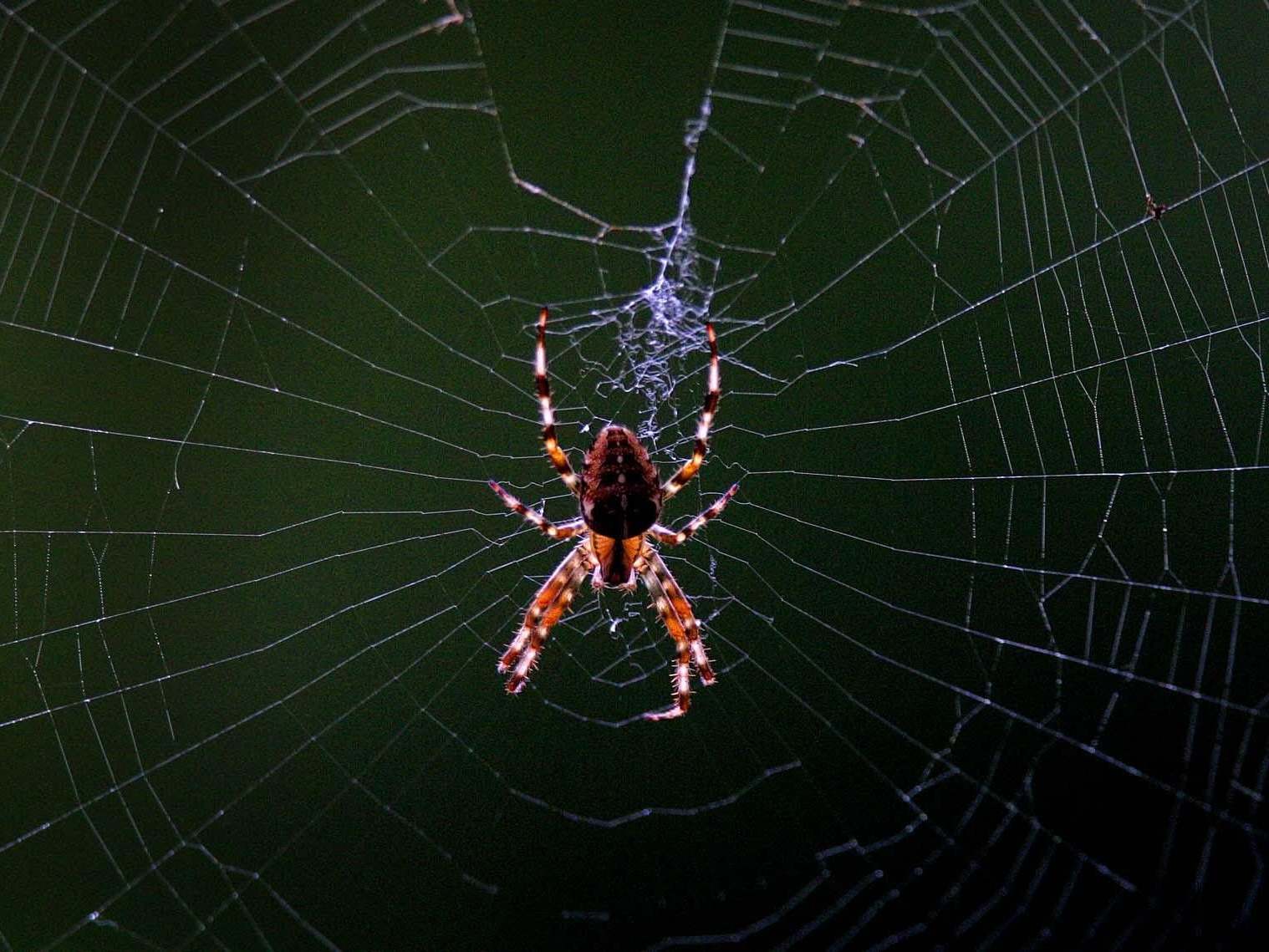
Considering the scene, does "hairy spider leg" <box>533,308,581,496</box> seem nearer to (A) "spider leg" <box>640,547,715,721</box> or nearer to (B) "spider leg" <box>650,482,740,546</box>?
(B) "spider leg" <box>650,482,740,546</box>

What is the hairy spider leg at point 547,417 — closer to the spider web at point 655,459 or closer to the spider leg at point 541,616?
the spider web at point 655,459

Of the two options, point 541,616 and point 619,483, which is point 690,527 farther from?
point 541,616

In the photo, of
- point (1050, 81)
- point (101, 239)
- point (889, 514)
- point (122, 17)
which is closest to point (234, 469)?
point (101, 239)

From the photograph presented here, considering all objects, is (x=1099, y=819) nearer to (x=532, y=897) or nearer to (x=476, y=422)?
(x=532, y=897)

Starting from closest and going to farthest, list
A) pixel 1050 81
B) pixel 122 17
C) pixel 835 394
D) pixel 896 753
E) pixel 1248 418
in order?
1. pixel 1050 81
2. pixel 1248 418
3. pixel 835 394
4. pixel 896 753
5. pixel 122 17

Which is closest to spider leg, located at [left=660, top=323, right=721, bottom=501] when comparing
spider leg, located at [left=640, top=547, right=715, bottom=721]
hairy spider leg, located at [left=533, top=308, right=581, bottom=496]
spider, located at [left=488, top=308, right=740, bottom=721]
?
spider, located at [left=488, top=308, right=740, bottom=721]

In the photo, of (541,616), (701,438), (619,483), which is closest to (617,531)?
(619,483)
